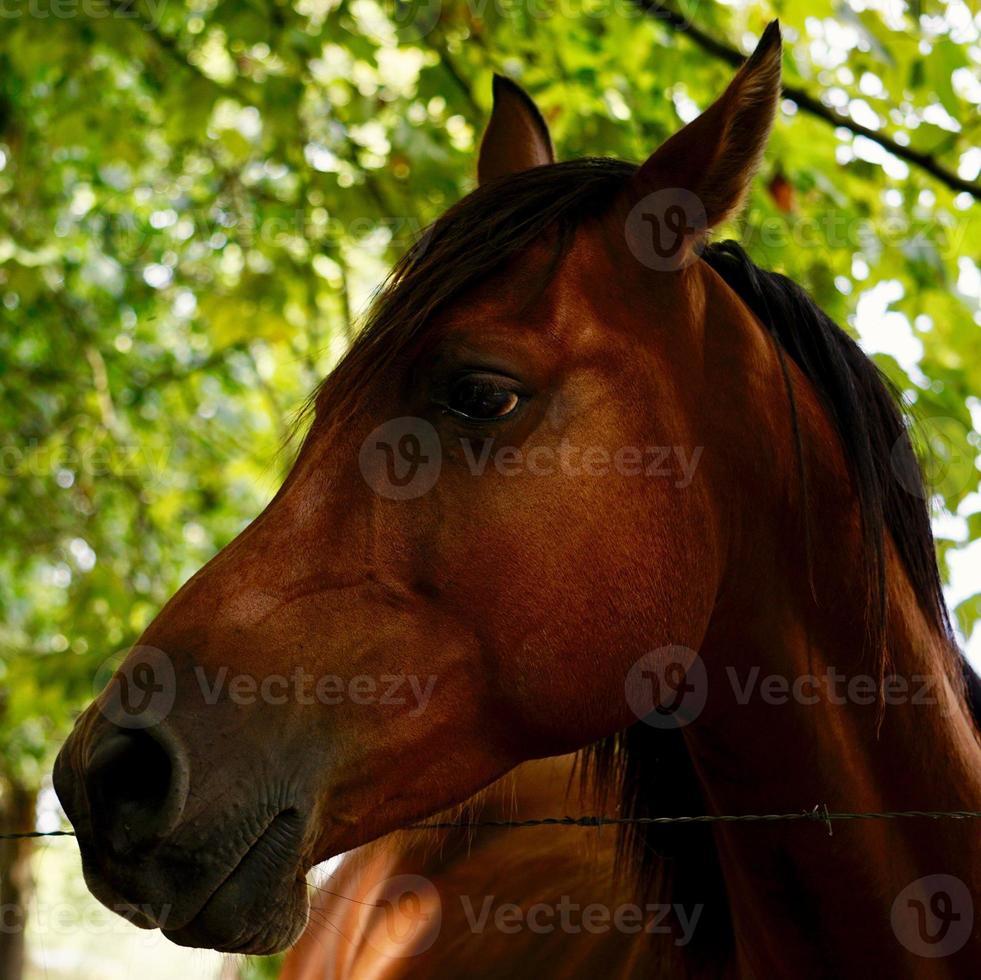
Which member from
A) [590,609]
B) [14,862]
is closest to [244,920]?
[590,609]

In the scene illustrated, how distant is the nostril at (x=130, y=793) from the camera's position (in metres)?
1.36

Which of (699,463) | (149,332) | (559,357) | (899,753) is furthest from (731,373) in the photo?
(149,332)

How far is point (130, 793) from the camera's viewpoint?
4.55 feet

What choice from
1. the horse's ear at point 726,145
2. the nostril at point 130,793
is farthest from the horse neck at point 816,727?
the nostril at point 130,793

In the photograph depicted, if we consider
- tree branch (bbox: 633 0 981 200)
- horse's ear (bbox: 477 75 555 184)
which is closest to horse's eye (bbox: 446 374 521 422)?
horse's ear (bbox: 477 75 555 184)

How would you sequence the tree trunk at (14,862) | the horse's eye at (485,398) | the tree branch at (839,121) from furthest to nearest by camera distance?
the tree trunk at (14,862) < the tree branch at (839,121) < the horse's eye at (485,398)

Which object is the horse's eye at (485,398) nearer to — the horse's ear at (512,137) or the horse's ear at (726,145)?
the horse's ear at (726,145)

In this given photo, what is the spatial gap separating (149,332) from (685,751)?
571 centimetres

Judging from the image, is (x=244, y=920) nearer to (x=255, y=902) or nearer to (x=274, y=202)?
(x=255, y=902)

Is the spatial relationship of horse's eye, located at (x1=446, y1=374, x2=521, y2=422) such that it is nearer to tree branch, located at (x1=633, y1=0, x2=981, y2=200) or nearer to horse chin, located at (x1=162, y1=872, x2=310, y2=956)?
horse chin, located at (x1=162, y1=872, x2=310, y2=956)

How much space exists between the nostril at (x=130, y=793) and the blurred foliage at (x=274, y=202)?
2.72ft

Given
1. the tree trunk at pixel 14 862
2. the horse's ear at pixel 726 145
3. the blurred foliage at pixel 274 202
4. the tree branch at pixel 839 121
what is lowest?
the tree trunk at pixel 14 862

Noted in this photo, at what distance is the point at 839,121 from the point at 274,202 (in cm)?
256

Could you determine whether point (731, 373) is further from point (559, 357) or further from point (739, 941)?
point (739, 941)
